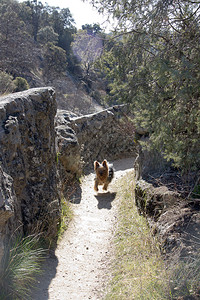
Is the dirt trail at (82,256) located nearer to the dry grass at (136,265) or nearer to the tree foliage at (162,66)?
the dry grass at (136,265)

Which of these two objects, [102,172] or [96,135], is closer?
[102,172]

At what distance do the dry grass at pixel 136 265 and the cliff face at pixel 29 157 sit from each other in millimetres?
1540

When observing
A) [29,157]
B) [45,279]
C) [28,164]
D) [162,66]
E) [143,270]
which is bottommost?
[45,279]

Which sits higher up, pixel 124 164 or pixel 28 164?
pixel 28 164

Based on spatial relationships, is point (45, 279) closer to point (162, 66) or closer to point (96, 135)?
point (162, 66)

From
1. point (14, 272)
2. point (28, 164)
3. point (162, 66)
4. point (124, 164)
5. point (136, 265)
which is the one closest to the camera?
point (14, 272)

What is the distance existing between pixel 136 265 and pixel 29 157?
269cm

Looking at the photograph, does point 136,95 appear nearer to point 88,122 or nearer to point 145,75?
point 145,75

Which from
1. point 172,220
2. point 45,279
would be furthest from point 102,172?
point 45,279

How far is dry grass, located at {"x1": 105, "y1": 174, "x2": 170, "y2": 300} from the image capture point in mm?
3719

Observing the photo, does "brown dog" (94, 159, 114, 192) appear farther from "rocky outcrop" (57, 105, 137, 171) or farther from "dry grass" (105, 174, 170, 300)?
"dry grass" (105, 174, 170, 300)

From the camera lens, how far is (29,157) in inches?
207

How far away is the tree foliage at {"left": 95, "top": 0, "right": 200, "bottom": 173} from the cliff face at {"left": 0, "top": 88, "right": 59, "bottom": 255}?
162 centimetres

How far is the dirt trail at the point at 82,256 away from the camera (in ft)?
14.9
